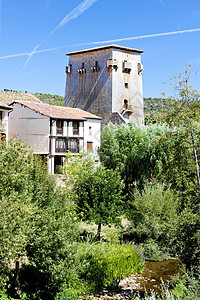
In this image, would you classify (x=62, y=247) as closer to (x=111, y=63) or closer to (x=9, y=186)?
(x=9, y=186)

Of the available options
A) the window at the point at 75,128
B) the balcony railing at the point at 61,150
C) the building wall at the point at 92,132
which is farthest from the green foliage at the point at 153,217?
the building wall at the point at 92,132

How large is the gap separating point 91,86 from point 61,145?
11720 mm

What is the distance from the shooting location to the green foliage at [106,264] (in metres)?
15.6

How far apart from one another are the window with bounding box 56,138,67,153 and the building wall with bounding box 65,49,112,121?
8.25 metres

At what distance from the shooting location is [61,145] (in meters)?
33.7

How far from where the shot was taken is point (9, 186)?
12.4m

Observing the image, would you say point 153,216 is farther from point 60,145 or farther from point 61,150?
point 60,145

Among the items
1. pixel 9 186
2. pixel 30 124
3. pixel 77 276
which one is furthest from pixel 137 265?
pixel 30 124

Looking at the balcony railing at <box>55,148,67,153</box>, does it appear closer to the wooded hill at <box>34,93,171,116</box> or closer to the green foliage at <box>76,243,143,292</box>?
the green foliage at <box>76,243,143,292</box>

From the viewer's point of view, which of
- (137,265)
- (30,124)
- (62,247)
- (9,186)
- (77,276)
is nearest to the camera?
(9,186)

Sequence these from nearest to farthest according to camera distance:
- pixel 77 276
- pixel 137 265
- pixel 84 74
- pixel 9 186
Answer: pixel 9 186 → pixel 77 276 → pixel 137 265 → pixel 84 74

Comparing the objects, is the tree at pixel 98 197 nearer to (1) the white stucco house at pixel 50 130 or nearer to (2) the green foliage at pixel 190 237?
(2) the green foliage at pixel 190 237

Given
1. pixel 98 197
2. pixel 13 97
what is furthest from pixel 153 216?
pixel 13 97

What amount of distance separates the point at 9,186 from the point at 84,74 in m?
32.5
